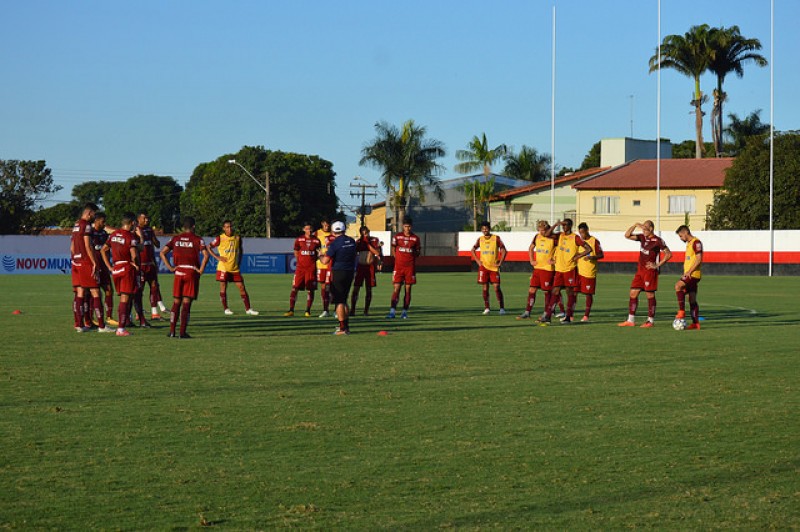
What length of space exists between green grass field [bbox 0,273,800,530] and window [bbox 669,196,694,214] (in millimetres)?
55560

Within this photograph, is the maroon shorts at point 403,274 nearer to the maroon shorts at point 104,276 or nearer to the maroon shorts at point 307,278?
the maroon shorts at point 307,278

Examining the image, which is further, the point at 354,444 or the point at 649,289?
the point at 649,289

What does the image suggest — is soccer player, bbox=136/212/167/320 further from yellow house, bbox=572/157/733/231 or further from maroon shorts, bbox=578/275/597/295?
yellow house, bbox=572/157/733/231

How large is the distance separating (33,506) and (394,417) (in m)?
3.67

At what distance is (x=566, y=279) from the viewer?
20.1 metres

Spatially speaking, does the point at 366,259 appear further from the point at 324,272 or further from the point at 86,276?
the point at 86,276

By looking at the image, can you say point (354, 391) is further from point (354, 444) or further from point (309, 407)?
point (354, 444)

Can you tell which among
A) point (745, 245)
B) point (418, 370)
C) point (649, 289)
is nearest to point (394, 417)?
point (418, 370)

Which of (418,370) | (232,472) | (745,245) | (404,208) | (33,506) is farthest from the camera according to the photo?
(404,208)

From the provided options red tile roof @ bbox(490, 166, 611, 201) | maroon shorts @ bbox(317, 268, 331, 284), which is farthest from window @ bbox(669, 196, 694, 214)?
maroon shorts @ bbox(317, 268, 331, 284)

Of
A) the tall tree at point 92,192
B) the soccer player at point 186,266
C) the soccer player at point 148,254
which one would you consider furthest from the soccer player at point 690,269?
the tall tree at point 92,192

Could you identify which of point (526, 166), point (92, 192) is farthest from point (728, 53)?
point (92, 192)

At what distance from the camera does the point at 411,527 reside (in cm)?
558

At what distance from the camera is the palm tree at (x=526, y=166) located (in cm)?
9738
